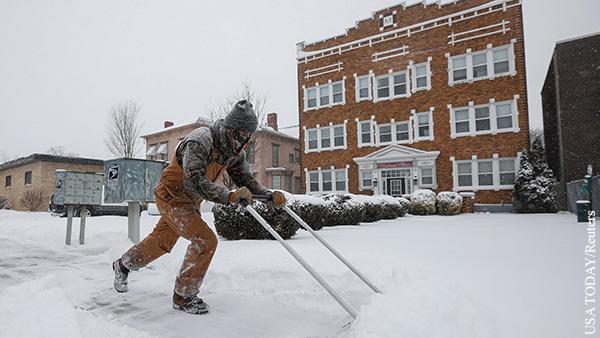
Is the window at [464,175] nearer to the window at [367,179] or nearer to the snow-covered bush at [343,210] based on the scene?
the window at [367,179]

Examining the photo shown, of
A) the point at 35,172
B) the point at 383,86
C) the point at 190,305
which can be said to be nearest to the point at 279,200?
the point at 190,305

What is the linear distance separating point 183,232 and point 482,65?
73.8ft

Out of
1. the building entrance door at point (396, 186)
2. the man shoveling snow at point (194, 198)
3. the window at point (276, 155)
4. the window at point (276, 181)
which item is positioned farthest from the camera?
the window at point (276, 155)

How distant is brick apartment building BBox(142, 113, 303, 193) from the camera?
3497 cm

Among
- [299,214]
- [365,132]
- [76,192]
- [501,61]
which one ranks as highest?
[501,61]

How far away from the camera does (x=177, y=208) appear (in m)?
3.58

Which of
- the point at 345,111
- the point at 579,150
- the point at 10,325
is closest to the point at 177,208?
the point at 10,325

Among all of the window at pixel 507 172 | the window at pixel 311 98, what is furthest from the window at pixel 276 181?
the window at pixel 507 172

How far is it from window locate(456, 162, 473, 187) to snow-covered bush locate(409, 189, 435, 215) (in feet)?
14.8

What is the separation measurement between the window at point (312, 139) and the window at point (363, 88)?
13.5 feet

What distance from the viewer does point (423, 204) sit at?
59.4 feet

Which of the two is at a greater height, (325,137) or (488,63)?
(488,63)

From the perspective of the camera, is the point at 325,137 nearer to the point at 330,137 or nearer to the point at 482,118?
the point at 330,137

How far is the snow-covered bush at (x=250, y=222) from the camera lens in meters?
7.12
